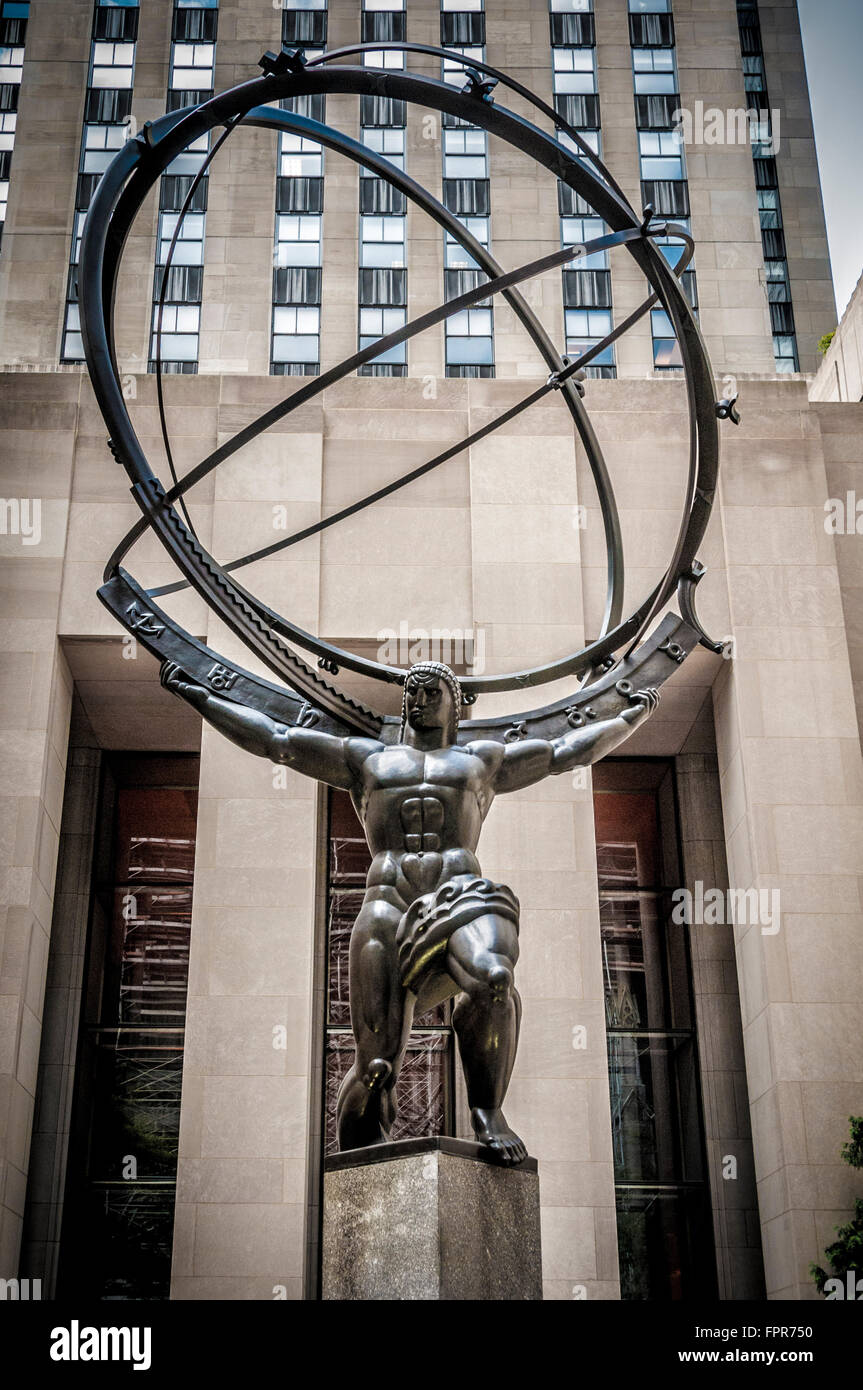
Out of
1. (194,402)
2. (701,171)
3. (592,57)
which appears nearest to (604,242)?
(194,402)

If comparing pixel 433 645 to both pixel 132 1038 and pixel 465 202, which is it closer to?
pixel 132 1038

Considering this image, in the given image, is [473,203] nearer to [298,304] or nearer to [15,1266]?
[298,304]

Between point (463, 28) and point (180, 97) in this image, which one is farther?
point (463, 28)

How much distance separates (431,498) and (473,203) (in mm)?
12167

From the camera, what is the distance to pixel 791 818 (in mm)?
15539

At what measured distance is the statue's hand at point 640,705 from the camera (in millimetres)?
8352

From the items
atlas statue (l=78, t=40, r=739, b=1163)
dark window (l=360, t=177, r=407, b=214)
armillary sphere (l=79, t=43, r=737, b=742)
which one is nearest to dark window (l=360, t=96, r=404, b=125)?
dark window (l=360, t=177, r=407, b=214)

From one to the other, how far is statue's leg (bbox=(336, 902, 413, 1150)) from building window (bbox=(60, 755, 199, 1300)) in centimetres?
1038

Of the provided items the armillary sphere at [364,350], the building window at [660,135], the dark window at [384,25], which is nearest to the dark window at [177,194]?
the dark window at [384,25]

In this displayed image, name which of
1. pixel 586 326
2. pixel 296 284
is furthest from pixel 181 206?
pixel 586 326

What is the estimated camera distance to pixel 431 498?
1703cm

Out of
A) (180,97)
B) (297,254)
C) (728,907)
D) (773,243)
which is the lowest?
(728,907)

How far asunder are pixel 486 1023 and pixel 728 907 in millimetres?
10992

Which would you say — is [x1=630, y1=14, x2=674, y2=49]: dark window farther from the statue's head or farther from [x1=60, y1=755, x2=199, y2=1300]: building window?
the statue's head
